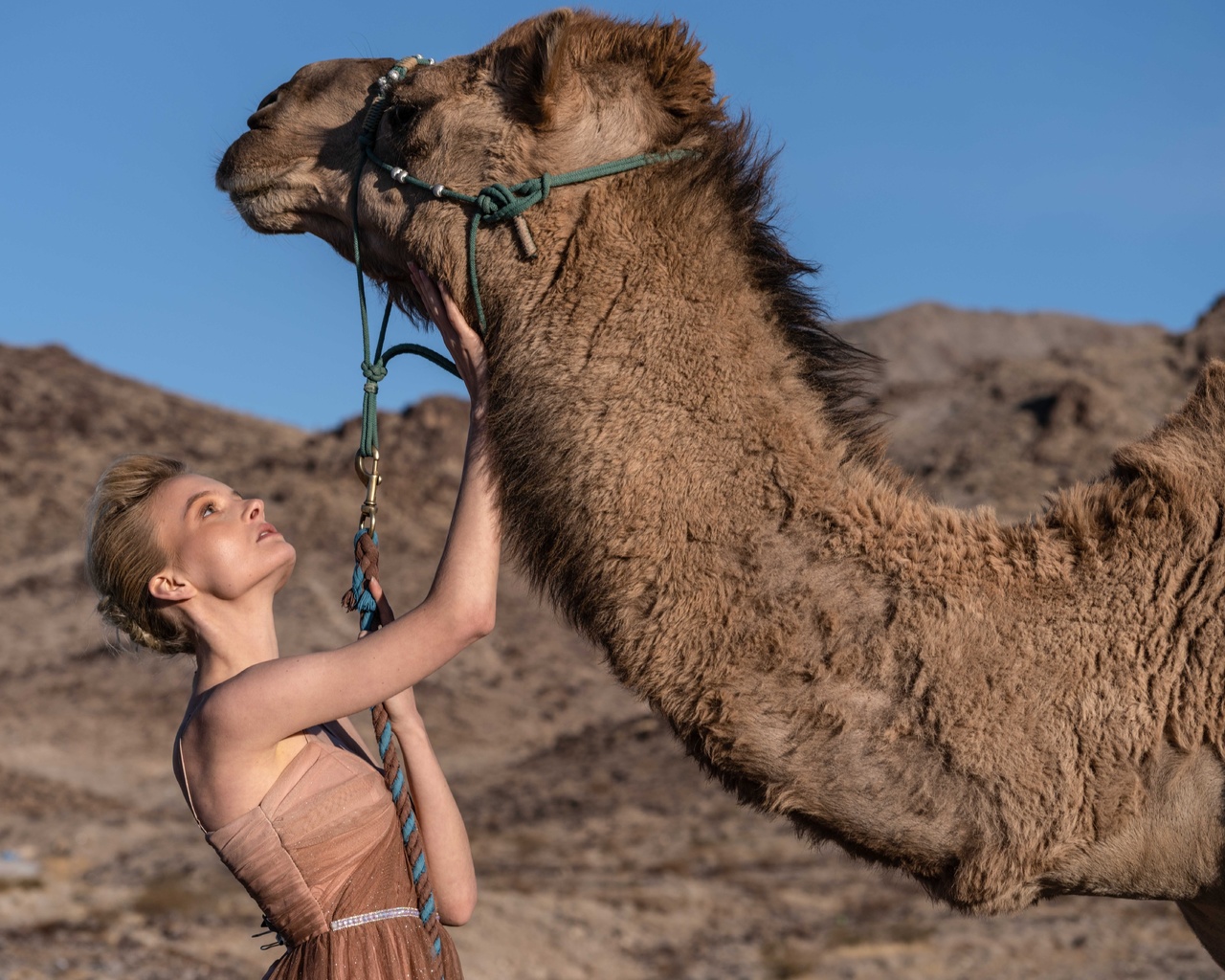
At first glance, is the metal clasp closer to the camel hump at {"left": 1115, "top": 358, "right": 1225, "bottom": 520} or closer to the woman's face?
the woman's face

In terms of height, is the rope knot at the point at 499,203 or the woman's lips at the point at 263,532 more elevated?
the rope knot at the point at 499,203

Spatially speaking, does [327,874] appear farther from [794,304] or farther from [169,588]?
[794,304]

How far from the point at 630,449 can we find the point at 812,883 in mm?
9910

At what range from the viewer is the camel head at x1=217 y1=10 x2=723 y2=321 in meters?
2.68

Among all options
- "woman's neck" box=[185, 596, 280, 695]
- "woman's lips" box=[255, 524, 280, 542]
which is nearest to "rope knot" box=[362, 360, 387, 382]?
"woman's lips" box=[255, 524, 280, 542]

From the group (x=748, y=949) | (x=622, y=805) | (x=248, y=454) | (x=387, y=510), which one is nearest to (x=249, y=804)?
(x=748, y=949)

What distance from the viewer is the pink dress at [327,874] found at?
2.41 meters

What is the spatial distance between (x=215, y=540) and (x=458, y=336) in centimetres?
66

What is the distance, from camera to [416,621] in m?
2.33

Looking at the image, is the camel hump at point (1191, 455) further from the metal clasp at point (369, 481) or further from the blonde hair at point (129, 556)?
the blonde hair at point (129, 556)

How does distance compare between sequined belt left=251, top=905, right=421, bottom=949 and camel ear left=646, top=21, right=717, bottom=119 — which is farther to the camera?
camel ear left=646, top=21, right=717, bottom=119

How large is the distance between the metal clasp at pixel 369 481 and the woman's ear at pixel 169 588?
1.24 ft

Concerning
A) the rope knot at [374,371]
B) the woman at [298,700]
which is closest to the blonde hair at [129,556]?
the woman at [298,700]

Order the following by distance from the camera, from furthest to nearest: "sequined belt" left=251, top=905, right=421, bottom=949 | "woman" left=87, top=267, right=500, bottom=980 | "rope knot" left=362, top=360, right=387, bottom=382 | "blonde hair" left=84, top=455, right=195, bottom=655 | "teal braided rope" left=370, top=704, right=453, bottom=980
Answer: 1. "rope knot" left=362, top=360, right=387, bottom=382
2. "blonde hair" left=84, top=455, right=195, bottom=655
3. "teal braided rope" left=370, top=704, right=453, bottom=980
4. "sequined belt" left=251, top=905, right=421, bottom=949
5. "woman" left=87, top=267, right=500, bottom=980
